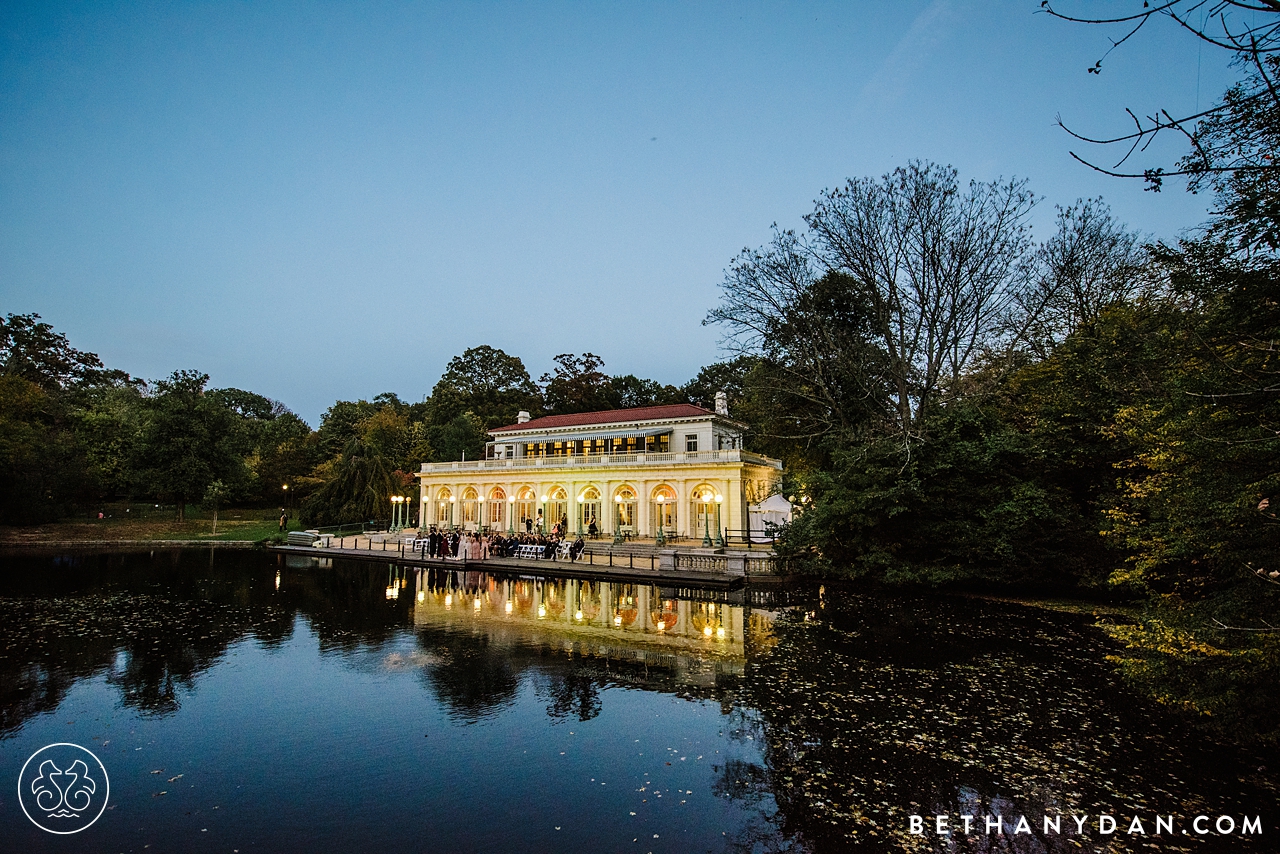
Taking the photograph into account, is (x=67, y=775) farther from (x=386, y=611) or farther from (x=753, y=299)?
(x=753, y=299)

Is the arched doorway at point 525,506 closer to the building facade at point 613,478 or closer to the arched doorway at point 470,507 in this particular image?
the building facade at point 613,478

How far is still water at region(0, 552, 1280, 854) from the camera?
18.1 ft

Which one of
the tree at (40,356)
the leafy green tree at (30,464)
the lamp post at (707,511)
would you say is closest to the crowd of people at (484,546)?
the lamp post at (707,511)

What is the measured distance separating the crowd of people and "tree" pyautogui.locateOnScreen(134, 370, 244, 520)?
75.4 ft

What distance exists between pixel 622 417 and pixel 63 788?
31938mm

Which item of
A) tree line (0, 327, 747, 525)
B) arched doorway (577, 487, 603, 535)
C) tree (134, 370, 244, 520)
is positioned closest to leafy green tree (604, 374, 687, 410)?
tree line (0, 327, 747, 525)

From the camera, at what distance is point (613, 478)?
33.6 meters

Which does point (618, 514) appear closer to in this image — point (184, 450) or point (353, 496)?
point (353, 496)

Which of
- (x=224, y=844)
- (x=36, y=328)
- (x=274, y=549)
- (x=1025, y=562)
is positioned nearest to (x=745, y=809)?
(x=224, y=844)

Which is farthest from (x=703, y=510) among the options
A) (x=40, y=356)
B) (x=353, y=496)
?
(x=40, y=356)

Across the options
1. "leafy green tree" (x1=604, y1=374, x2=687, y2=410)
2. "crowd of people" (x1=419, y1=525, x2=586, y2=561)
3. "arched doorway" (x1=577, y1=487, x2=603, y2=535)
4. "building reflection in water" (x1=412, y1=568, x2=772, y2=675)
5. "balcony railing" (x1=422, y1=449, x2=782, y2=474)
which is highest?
"leafy green tree" (x1=604, y1=374, x2=687, y2=410)

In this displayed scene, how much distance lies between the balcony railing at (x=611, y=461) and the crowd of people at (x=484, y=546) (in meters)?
6.86

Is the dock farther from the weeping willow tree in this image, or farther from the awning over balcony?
the awning over balcony

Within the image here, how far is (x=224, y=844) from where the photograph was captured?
A: 17.0ft
